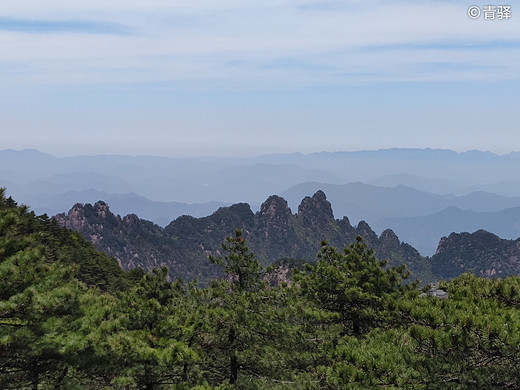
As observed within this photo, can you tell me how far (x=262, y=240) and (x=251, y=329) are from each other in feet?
489

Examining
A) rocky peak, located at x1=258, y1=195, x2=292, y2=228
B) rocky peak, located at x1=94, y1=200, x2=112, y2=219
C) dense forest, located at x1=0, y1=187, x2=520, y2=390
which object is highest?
dense forest, located at x1=0, y1=187, x2=520, y2=390

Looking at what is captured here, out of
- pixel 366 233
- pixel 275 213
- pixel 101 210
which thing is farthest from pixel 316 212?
pixel 101 210

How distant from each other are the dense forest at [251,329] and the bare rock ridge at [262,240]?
110 m

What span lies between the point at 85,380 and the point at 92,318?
412 centimetres

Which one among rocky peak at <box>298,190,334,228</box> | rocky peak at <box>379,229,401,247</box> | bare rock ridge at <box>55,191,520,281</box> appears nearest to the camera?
bare rock ridge at <box>55,191,520,281</box>

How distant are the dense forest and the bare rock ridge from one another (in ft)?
360

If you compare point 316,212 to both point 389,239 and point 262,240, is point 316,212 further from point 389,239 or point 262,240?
point 389,239

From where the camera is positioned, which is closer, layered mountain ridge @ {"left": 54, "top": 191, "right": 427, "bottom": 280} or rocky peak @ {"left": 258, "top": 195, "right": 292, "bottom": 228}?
layered mountain ridge @ {"left": 54, "top": 191, "right": 427, "bottom": 280}

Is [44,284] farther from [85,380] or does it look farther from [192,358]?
[85,380]

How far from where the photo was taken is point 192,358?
1136cm

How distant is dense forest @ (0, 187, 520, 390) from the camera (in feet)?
29.5

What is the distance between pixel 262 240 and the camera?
161875mm

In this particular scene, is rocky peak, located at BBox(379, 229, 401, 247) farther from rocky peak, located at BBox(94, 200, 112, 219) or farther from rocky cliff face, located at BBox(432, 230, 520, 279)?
rocky peak, located at BBox(94, 200, 112, 219)

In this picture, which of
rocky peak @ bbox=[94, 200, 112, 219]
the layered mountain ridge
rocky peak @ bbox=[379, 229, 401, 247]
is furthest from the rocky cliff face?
rocky peak @ bbox=[94, 200, 112, 219]
